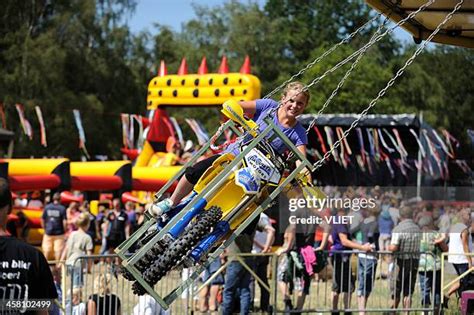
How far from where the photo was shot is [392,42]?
6188 centimetres

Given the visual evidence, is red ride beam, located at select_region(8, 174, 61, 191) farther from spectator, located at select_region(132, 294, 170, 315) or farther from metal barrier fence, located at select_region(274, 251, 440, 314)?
spectator, located at select_region(132, 294, 170, 315)

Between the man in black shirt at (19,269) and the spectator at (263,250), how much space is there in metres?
5.60

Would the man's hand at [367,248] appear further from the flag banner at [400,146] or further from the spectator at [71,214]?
the flag banner at [400,146]

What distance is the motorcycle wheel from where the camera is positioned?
6.32m

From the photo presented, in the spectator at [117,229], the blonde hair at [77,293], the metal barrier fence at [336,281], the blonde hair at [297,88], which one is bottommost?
the blonde hair at [77,293]

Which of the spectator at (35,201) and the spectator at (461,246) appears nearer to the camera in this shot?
the spectator at (461,246)

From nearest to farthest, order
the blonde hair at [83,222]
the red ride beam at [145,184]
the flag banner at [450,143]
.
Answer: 1. the blonde hair at [83,222]
2. the red ride beam at [145,184]
3. the flag banner at [450,143]

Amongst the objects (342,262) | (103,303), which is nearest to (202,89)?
(342,262)

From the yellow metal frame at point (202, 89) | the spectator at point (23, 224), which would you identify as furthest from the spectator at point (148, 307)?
the yellow metal frame at point (202, 89)

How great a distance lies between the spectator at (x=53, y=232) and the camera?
1650 centimetres

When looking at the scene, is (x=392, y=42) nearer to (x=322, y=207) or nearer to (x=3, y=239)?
(x=322, y=207)

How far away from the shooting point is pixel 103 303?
10023mm

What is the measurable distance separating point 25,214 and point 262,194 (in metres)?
13.9

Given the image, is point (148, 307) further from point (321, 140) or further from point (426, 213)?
point (321, 140)
